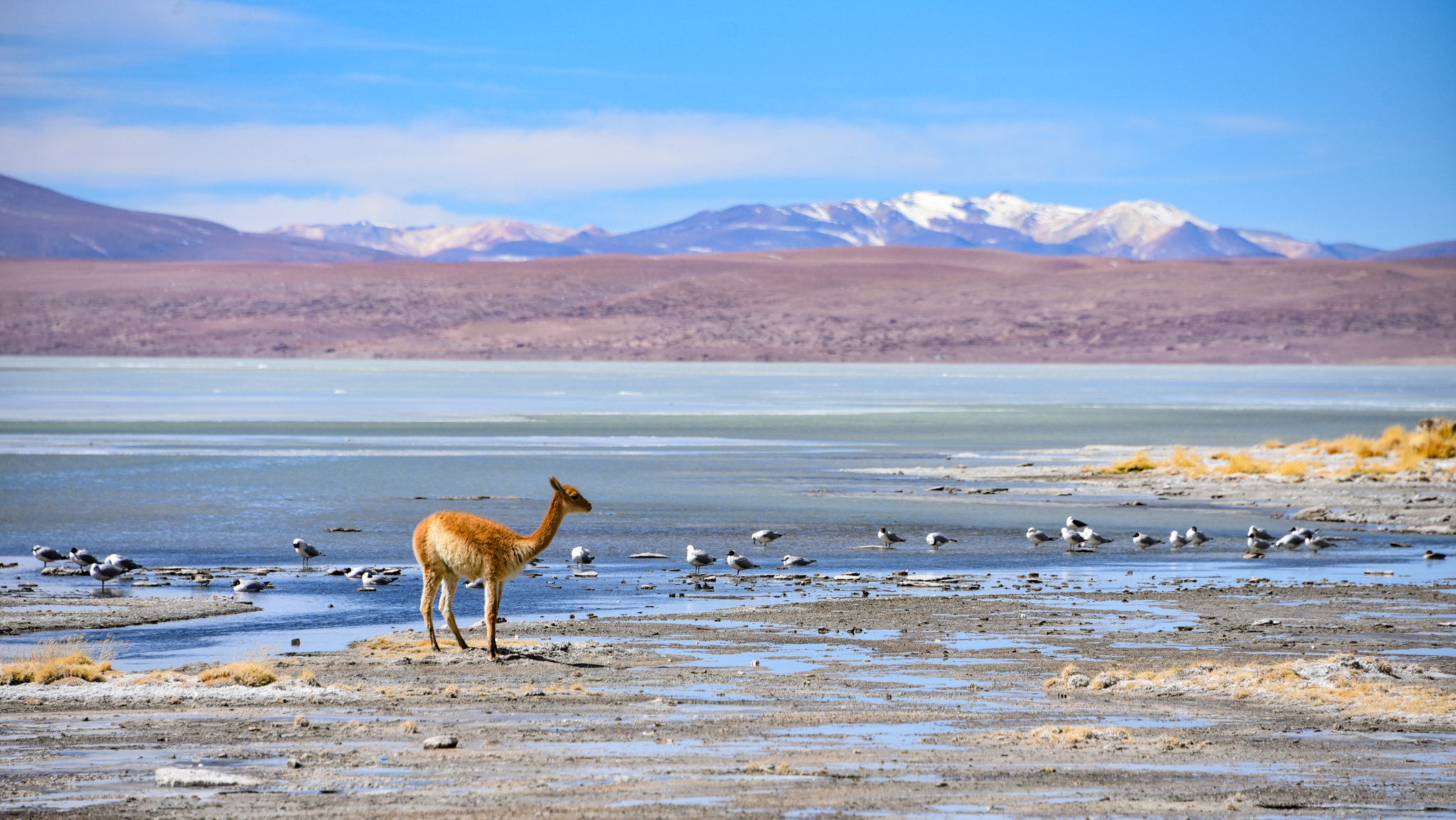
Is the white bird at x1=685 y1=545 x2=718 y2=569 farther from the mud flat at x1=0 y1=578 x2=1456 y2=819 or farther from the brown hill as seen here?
the brown hill

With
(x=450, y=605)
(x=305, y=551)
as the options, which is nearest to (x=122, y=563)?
(x=305, y=551)

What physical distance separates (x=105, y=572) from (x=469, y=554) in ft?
17.4

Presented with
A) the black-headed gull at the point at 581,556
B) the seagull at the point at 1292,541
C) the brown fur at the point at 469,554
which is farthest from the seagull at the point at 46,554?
the seagull at the point at 1292,541

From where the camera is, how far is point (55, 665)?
10164mm

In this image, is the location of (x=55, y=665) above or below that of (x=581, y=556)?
above

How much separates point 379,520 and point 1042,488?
37.0 ft

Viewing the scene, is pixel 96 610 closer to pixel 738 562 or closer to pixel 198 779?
pixel 738 562

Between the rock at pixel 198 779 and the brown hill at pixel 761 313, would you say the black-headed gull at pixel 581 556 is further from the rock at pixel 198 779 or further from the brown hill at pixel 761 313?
the brown hill at pixel 761 313

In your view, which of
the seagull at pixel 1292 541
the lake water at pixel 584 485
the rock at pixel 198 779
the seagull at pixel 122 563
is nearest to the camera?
the rock at pixel 198 779

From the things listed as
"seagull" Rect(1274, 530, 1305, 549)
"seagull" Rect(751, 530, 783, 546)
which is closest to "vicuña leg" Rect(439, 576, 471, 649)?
"seagull" Rect(751, 530, 783, 546)

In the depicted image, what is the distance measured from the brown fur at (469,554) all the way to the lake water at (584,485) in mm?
1132

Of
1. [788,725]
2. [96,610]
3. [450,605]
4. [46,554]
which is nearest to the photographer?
[788,725]

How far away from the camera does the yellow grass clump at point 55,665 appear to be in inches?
400

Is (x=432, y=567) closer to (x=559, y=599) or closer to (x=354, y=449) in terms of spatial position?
(x=559, y=599)
